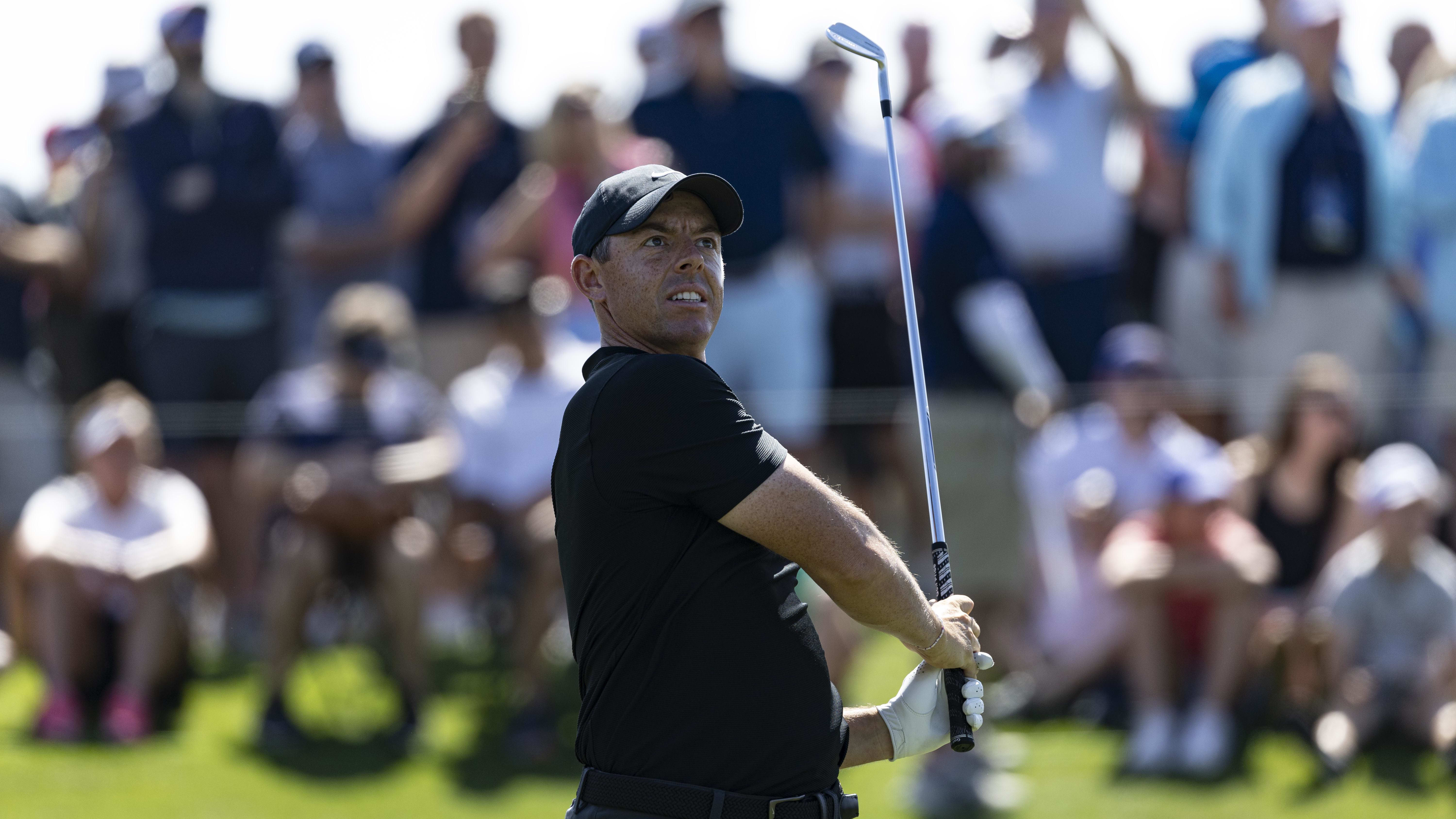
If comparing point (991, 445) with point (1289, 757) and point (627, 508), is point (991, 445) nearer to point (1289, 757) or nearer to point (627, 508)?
point (1289, 757)

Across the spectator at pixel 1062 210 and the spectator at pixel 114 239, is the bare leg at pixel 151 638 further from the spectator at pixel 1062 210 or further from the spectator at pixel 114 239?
the spectator at pixel 1062 210

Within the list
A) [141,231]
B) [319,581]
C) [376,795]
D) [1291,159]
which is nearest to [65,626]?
[319,581]

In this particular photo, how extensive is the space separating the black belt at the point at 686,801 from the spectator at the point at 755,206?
4.87m

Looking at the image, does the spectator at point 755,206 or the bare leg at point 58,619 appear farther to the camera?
the spectator at point 755,206

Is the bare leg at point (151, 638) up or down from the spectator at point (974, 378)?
down

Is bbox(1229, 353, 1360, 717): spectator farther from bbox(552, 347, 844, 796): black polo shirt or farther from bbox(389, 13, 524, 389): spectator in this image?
bbox(552, 347, 844, 796): black polo shirt

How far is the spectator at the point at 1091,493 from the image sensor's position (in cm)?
782

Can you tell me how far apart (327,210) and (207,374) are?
3.56 feet

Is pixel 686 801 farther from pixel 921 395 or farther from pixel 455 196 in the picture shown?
pixel 455 196

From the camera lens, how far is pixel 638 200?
307 cm

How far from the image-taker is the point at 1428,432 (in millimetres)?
8234

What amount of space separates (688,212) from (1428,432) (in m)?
6.15

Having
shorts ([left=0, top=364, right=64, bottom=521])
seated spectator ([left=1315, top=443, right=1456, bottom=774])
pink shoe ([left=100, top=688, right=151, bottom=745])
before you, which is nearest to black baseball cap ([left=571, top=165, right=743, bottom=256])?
seated spectator ([left=1315, top=443, right=1456, bottom=774])

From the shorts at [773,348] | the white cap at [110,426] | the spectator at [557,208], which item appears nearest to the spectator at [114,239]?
the white cap at [110,426]
